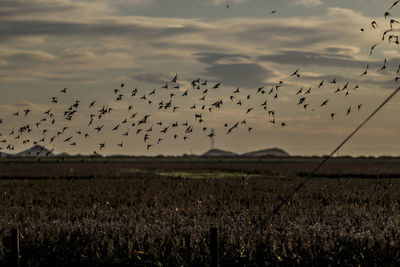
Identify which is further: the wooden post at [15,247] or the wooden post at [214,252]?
the wooden post at [15,247]

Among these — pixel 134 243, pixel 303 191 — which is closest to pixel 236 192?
pixel 303 191

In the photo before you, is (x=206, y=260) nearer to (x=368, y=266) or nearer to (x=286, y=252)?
(x=286, y=252)

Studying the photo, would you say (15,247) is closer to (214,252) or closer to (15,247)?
(15,247)

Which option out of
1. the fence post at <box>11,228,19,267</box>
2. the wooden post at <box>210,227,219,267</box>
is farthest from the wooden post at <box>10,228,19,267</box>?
the wooden post at <box>210,227,219,267</box>

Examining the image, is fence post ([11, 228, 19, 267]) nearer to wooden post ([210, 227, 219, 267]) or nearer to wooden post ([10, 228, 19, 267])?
wooden post ([10, 228, 19, 267])

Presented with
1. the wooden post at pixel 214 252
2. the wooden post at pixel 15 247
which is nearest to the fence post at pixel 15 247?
the wooden post at pixel 15 247

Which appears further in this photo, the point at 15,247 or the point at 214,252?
the point at 15,247

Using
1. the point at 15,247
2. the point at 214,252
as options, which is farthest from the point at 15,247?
the point at 214,252

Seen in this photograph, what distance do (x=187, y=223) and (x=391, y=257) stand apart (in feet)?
20.6

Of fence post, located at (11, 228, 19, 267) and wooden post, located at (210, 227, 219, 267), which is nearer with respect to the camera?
wooden post, located at (210, 227, 219, 267)

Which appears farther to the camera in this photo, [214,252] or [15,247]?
[15,247]

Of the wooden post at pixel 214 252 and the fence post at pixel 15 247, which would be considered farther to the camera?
the fence post at pixel 15 247

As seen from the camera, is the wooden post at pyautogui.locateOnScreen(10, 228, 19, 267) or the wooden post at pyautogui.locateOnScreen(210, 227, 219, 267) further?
the wooden post at pyautogui.locateOnScreen(10, 228, 19, 267)

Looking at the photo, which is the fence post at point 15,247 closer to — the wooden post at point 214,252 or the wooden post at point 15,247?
the wooden post at point 15,247
